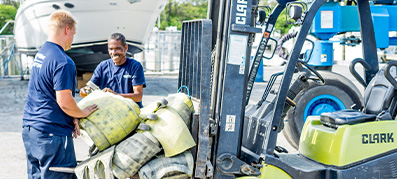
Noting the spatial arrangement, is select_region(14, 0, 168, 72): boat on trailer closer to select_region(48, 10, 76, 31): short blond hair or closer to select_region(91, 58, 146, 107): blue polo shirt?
select_region(91, 58, 146, 107): blue polo shirt

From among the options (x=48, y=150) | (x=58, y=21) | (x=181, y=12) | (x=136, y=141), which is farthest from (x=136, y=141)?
(x=181, y=12)

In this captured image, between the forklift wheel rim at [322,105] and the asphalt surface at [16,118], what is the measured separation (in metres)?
0.69

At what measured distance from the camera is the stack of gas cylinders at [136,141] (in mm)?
3465

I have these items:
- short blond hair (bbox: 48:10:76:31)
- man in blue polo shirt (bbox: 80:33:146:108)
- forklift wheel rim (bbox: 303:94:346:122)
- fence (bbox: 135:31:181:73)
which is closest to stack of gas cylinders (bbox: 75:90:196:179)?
short blond hair (bbox: 48:10:76:31)

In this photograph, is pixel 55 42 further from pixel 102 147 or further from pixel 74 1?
pixel 74 1

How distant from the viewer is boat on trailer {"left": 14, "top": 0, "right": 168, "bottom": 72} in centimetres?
1389

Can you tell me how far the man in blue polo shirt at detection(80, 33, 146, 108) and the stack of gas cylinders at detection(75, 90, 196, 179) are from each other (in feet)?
3.93

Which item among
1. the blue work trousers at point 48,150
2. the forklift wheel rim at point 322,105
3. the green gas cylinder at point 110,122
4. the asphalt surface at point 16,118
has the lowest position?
the asphalt surface at point 16,118

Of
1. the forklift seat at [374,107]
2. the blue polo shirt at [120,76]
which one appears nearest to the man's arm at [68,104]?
the blue polo shirt at [120,76]

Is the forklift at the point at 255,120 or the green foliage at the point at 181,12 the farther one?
the green foliage at the point at 181,12

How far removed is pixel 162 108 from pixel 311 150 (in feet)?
5.22

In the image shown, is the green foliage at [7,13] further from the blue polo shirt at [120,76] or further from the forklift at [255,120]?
the forklift at [255,120]

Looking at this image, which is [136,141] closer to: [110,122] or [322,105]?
[110,122]

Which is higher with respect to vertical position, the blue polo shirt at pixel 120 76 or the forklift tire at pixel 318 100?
the blue polo shirt at pixel 120 76
